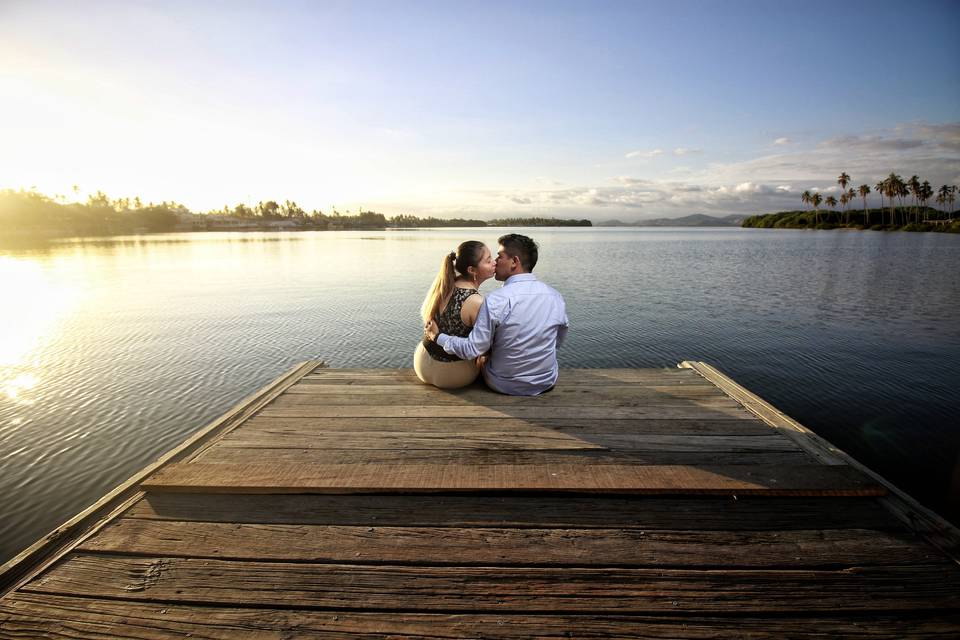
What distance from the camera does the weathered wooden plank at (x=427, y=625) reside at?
184 centimetres

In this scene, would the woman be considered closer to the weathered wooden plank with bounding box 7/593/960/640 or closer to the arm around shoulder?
the arm around shoulder

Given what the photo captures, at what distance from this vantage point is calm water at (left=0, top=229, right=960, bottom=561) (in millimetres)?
6047

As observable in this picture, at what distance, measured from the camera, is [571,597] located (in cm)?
201

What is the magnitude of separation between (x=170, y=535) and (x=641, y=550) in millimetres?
2677

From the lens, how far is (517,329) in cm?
402

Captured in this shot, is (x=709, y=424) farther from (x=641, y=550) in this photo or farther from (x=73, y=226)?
(x=73, y=226)

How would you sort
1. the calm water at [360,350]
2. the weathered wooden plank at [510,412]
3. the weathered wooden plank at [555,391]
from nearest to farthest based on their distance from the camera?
1. the weathered wooden plank at [510,412]
2. the weathered wooden plank at [555,391]
3. the calm water at [360,350]

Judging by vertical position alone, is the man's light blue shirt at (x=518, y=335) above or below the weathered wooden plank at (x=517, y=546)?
above

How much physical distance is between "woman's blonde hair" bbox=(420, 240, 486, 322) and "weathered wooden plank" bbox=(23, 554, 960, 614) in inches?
99.5

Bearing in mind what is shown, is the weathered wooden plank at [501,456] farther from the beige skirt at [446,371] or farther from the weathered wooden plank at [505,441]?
the beige skirt at [446,371]

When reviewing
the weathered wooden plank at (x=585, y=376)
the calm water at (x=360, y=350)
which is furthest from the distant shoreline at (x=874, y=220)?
the weathered wooden plank at (x=585, y=376)

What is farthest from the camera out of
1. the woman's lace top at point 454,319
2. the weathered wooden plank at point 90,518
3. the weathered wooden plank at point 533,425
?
the woman's lace top at point 454,319

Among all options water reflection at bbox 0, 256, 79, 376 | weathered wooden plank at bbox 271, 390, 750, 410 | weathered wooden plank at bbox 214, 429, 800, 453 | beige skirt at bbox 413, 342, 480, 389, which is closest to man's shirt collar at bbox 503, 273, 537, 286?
beige skirt at bbox 413, 342, 480, 389

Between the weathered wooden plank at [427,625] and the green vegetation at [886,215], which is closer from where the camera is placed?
the weathered wooden plank at [427,625]
